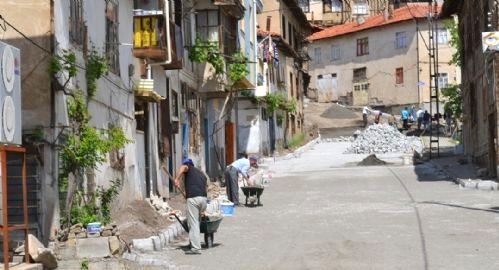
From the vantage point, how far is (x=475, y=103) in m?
36.9

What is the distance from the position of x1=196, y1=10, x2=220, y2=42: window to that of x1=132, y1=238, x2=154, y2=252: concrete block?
16306 millimetres

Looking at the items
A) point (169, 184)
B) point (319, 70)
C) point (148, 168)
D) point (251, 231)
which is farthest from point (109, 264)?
point (319, 70)

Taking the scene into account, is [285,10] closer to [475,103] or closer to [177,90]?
[475,103]

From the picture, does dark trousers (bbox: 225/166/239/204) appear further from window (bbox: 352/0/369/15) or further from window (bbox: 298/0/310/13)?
window (bbox: 352/0/369/15)

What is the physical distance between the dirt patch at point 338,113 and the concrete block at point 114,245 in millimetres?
56071

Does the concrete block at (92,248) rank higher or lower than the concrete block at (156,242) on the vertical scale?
higher

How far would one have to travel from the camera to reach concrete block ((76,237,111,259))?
569 inches

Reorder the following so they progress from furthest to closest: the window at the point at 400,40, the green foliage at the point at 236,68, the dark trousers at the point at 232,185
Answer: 1. the window at the point at 400,40
2. the green foliage at the point at 236,68
3. the dark trousers at the point at 232,185

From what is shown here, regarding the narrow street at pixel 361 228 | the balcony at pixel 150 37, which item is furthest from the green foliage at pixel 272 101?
the balcony at pixel 150 37

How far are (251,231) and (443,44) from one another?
186 ft

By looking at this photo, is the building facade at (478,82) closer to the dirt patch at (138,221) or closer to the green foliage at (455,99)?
the green foliage at (455,99)

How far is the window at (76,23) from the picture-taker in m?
16.6

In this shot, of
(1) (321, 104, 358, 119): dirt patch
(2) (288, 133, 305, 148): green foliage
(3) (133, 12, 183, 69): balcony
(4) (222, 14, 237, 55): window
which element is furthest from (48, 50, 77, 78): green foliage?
(1) (321, 104, 358, 119): dirt patch

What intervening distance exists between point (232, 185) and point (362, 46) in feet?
176
